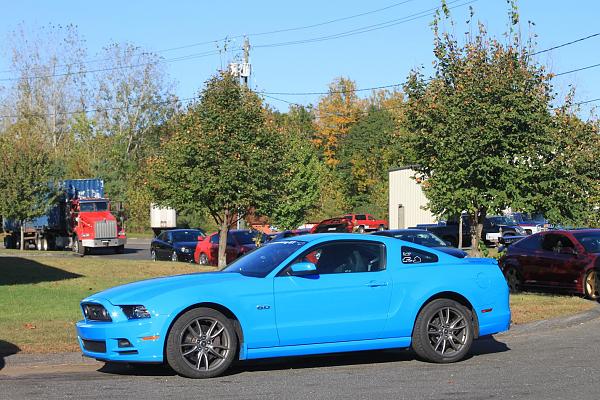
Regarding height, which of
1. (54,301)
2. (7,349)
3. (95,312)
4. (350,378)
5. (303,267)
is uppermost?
(303,267)

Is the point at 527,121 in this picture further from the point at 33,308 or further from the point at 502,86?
the point at 33,308

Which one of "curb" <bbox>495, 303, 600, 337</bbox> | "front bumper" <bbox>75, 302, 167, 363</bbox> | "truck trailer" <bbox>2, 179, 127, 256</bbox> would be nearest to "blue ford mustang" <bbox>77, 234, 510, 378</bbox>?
"front bumper" <bbox>75, 302, 167, 363</bbox>

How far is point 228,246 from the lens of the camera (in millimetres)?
32812

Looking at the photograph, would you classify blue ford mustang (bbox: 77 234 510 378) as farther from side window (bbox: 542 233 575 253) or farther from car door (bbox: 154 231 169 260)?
car door (bbox: 154 231 169 260)

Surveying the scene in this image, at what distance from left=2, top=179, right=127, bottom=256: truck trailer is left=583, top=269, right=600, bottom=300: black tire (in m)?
31.2

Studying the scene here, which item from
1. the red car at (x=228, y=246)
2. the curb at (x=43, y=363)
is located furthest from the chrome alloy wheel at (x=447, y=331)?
the red car at (x=228, y=246)

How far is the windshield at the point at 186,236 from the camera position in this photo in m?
37.6

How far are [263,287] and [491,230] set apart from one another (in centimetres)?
3593

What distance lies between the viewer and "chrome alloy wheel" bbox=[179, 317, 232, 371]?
9.55 m

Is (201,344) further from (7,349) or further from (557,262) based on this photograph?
(557,262)

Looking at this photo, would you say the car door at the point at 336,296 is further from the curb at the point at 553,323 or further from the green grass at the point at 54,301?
the curb at the point at 553,323

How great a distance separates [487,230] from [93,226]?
19161 millimetres

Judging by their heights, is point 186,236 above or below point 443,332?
above

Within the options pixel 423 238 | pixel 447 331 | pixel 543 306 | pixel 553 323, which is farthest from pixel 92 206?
pixel 447 331
